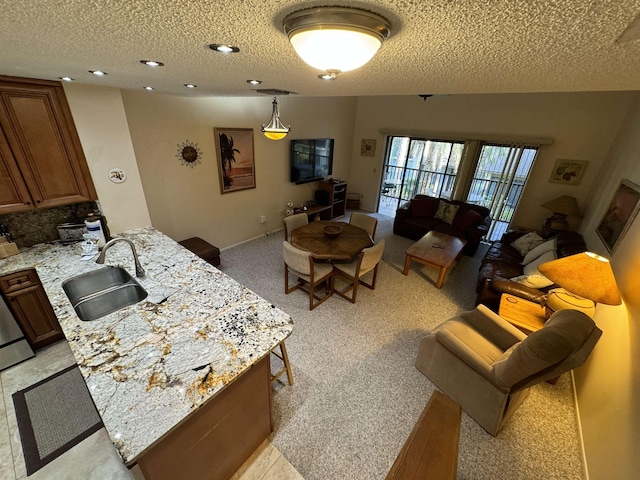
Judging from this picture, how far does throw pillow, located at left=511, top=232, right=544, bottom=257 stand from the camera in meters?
3.63

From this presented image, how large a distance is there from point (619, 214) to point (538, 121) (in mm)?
2338

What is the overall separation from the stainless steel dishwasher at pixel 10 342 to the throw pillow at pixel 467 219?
5.66 metres

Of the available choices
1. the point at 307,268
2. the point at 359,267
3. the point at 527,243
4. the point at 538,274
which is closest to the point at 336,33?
the point at 307,268

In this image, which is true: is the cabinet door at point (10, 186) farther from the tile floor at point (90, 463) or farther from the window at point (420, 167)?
the window at point (420, 167)

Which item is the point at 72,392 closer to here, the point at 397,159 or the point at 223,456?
the point at 223,456

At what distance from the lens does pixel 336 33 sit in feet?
1.97

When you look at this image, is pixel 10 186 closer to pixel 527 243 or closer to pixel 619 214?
pixel 619 214

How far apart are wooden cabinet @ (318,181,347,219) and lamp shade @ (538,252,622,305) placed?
3.97m

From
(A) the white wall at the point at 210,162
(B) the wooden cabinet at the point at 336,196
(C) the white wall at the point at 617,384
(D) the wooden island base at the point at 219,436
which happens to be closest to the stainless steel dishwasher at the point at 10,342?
(A) the white wall at the point at 210,162

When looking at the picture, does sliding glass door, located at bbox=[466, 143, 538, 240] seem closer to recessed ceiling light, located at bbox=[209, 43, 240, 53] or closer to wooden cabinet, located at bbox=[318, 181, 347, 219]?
wooden cabinet, located at bbox=[318, 181, 347, 219]

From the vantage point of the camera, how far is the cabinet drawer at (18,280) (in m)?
1.91

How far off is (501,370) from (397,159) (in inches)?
204

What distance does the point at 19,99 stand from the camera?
6.03 ft

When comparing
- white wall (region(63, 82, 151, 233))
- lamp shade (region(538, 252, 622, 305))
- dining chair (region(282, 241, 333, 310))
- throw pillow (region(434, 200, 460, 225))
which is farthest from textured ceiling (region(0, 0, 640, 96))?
throw pillow (region(434, 200, 460, 225))
